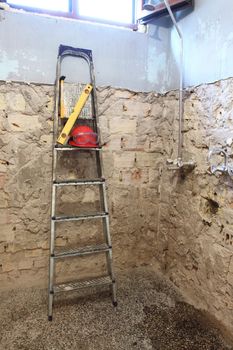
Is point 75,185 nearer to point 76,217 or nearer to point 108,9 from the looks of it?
point 76,217

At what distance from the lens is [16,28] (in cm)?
178

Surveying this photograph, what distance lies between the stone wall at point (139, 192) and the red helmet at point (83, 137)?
21 cm

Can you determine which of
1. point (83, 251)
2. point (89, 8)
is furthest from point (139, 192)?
point (89, 8)

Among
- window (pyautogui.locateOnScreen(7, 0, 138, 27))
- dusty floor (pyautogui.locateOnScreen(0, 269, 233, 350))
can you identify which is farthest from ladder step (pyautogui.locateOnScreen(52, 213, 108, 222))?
window (pyautogui.locateOnScreen(7, 0, 138, 27))

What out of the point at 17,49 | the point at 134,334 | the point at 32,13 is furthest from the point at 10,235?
the point at 32,13

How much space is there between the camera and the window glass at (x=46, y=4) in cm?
185

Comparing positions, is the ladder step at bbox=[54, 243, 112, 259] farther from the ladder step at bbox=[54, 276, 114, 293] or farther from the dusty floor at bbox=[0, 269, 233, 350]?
the dusty floor at bbox=[0, 269, 233, 350]

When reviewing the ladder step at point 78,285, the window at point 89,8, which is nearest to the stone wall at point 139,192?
the ladder step at point 78,285

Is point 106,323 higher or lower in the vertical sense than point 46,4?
lower

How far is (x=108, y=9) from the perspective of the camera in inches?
82.1

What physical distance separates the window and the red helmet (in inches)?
32.8

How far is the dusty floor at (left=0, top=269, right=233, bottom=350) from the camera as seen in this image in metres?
1.59

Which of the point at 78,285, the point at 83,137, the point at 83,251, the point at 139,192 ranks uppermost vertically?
the point at 83,137

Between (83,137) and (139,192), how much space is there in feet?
2.33
